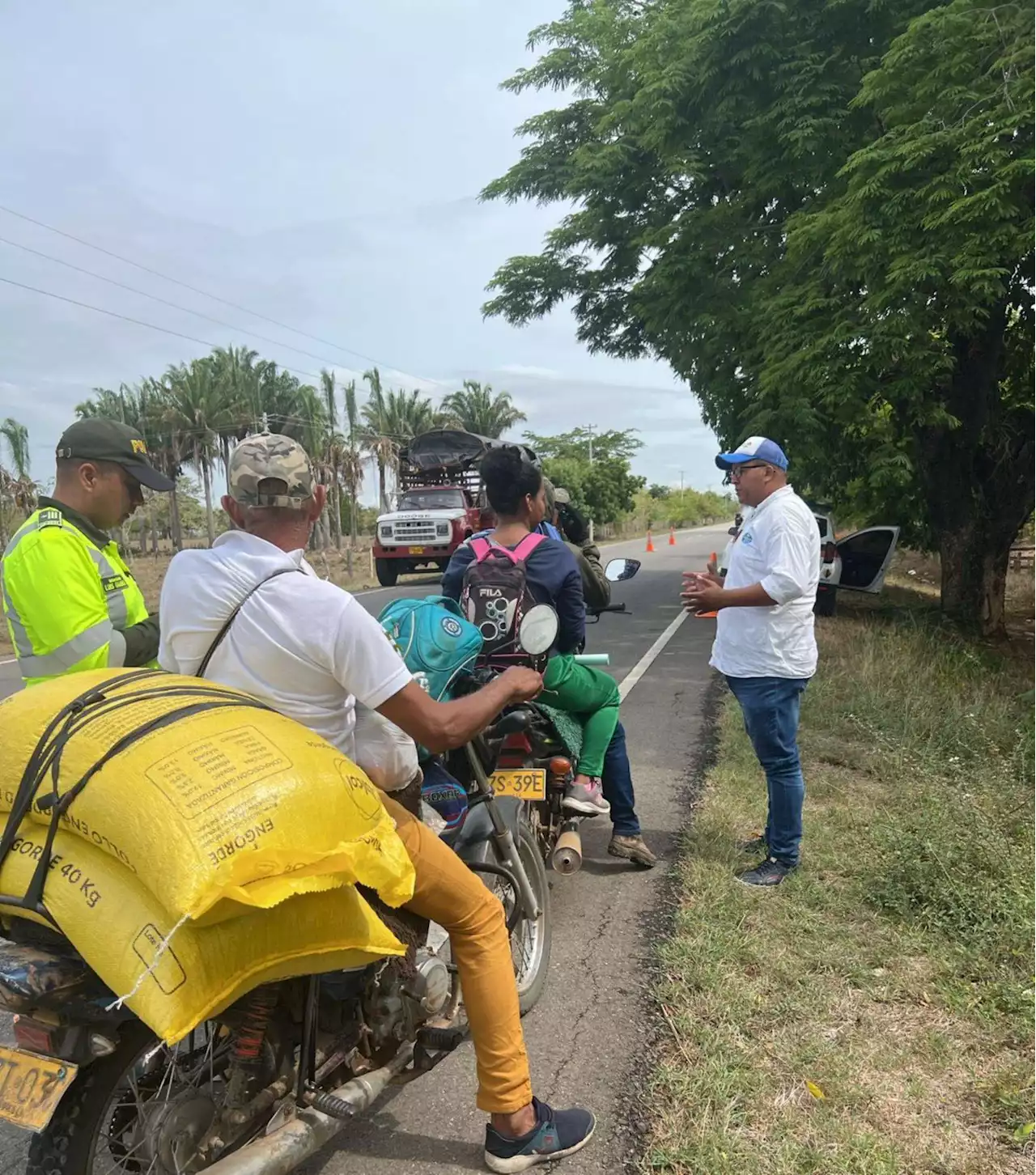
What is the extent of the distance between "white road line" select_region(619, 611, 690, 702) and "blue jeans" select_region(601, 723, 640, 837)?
2.51 meters

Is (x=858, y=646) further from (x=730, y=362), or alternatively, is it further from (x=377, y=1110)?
(x=377, y=1110)

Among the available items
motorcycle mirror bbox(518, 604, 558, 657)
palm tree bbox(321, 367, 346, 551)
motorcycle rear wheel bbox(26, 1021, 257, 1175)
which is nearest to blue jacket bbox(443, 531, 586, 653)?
motorcycle mirror bbox(518, 604, 558, 657)

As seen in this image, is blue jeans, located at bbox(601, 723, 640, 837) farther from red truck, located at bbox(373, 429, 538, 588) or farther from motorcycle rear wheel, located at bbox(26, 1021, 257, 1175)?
red truck, located at bbox(373, 429, 538, 588)

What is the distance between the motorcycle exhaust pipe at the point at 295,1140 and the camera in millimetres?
1829

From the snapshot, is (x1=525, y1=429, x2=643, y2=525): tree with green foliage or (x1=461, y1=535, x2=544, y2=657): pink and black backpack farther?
(x1=525, y1=429, x2=643, y2=525): tree with green foliage

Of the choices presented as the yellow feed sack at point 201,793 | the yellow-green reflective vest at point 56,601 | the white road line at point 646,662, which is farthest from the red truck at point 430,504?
the yellow feed sack at point 201,793

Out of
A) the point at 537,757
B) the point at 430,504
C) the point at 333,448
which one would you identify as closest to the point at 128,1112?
the point at 537,757

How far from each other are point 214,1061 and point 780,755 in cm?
279

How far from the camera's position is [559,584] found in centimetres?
344

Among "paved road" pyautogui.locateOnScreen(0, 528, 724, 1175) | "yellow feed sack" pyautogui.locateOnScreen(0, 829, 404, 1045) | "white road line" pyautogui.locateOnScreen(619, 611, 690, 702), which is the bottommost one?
"white road line" pyautogui.locateOnScreen(619, 611, 690, 702)

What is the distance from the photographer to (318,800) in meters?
1.65

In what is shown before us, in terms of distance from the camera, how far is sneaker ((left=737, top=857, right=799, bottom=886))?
153 inches

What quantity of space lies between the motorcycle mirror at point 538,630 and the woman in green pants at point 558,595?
0.30 metres

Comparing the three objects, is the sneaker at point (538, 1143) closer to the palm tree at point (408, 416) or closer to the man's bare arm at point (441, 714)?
the man's bare arm at point (441, 714)
